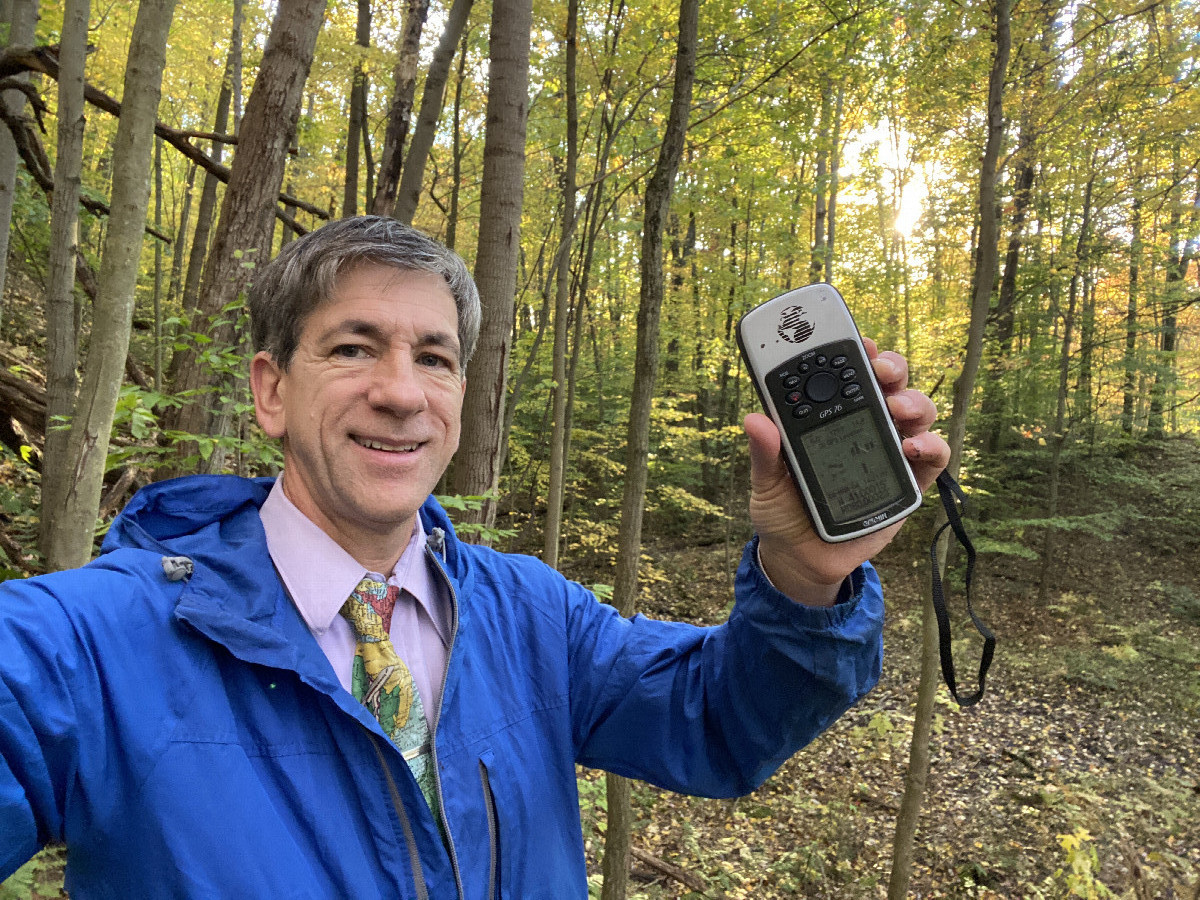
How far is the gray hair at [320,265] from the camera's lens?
4.58ft

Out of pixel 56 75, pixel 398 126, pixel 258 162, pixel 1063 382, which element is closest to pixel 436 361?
pixel 258 162

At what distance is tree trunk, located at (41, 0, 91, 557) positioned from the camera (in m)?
2.97

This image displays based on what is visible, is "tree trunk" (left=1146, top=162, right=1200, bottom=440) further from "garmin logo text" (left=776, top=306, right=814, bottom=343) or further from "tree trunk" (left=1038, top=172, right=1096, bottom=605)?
"garmin logo text" (left=776, top=306, right=814, bottom=343)

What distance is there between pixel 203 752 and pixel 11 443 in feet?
18.7

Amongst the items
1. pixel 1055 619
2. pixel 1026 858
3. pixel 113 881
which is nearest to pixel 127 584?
pixel 113 881

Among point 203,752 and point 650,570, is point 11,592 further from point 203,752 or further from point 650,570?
point 650,570

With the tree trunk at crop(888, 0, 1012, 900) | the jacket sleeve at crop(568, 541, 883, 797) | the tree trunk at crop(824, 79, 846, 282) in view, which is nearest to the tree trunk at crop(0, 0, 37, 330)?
the jacket sleeve at crop(568, 541, 883, 797)

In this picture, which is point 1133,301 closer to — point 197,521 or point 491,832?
point 491,832

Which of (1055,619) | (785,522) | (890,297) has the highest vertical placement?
(890,297)

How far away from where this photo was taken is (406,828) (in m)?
1.08

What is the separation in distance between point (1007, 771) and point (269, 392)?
8945mm

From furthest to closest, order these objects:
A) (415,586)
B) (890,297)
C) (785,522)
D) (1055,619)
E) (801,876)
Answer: (890,297) → (1055,619) → (801,876) → (415,586) → (785,522)

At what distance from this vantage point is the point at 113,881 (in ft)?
3.02

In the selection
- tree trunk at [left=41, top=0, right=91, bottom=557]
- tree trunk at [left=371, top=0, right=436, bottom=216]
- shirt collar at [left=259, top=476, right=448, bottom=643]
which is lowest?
shirt collar at [left=259, top=476, right=448, bottom=643]
